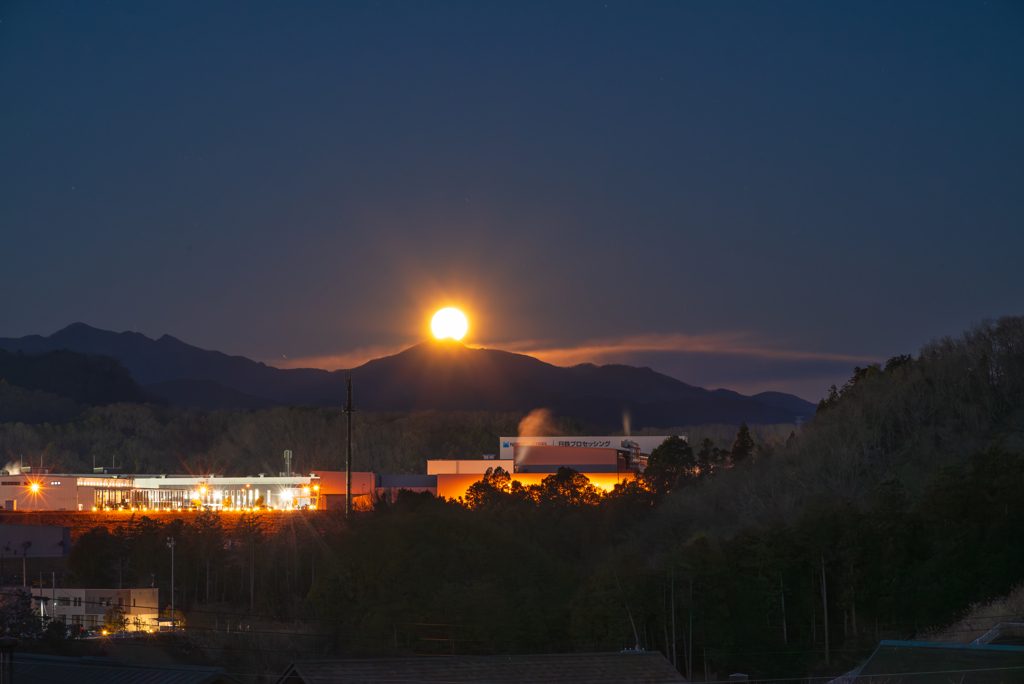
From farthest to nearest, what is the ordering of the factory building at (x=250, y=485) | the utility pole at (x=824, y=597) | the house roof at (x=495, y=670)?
the factory building at (x=250, y=485) → the utility pole at (x=824, y=597) → the house roof at (x=495, y=670)

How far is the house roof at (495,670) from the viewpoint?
1653 centimetres

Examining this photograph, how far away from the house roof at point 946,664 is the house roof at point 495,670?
12.2 ft

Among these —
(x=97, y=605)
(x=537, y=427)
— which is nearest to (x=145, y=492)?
(x=97, y=605)

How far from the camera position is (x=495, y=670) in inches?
711

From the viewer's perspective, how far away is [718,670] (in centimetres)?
3098

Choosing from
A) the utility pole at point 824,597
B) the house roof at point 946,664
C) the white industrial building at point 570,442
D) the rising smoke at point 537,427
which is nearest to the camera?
the house roof at point 946,664

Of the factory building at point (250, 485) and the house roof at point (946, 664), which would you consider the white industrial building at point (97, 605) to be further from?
the house roof at point (946, 664)

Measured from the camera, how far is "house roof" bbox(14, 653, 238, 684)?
14.8 meters

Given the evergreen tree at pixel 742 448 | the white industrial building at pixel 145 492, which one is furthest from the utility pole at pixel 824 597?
the white industrial building at pixel 145 492

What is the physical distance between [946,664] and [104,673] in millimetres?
13780

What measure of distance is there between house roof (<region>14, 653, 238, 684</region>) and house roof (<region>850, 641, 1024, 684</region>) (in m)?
11.1

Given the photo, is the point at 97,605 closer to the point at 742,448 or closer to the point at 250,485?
the point at 250,485

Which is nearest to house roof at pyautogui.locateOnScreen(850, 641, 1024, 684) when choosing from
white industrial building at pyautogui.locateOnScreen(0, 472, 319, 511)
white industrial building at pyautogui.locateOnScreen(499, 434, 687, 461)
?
white industrial building at pyautogui.locateOnScreen(0, 472, 319, 511)

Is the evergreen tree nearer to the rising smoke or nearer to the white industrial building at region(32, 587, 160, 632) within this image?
the rising smoke
